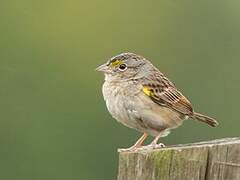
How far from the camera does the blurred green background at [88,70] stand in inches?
874

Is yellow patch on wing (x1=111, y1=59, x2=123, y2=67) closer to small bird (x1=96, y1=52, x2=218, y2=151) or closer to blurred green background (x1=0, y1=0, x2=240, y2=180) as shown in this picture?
small bird (x1=96, y1=52, x2=218, y2=151)

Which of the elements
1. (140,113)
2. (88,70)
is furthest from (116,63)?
(88,70)

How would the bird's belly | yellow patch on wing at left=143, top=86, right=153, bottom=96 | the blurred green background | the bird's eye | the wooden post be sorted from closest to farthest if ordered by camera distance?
the wooden post → the bird's belly → yellow patch on wing at left=143, top=86, right=153, bottom=96 → the bird's eye → the blurred green background

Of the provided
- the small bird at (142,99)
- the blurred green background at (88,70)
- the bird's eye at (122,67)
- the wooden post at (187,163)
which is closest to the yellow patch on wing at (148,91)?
the small bird at (142,99)

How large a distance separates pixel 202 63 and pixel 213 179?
61.3 ft

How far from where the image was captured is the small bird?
9836 millimetres

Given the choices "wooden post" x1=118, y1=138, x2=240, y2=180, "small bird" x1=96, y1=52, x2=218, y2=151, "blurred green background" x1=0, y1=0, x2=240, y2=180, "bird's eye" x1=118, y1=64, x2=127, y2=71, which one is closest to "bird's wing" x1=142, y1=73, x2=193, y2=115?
"small bird" x1=96, y1=52, x2=218, y2=151

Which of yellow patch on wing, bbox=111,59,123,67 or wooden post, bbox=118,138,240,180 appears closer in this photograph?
wooden post, bbox=118,138,240,180

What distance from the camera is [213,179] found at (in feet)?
23.6

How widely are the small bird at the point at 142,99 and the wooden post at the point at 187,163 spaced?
2.24m

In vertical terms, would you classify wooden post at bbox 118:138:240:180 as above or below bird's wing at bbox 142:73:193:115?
below

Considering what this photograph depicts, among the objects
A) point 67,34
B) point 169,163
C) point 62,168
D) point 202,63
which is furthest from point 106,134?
point 169,163

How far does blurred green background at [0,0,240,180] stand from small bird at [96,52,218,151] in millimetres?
8309

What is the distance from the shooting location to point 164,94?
10203mm
